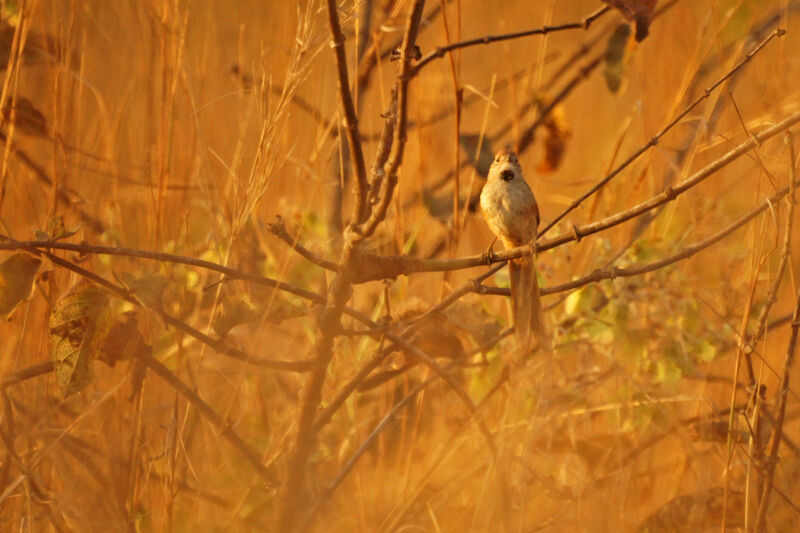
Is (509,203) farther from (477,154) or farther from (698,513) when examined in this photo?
(698,513)

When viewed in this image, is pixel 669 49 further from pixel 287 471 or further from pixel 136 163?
pixel 287 471

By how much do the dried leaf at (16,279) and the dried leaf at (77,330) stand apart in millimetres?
53

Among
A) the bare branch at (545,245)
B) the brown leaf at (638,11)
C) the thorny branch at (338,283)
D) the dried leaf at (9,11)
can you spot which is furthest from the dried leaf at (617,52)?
the dried leaf at (9,11)

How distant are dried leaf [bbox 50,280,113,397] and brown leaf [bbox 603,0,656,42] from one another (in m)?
0.88

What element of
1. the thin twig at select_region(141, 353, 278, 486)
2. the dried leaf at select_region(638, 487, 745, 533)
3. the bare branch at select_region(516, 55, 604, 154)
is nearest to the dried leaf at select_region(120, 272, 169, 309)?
the thin twig at select_region(141, 353, 278, 486)

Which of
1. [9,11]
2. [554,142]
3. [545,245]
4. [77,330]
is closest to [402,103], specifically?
[545,245]

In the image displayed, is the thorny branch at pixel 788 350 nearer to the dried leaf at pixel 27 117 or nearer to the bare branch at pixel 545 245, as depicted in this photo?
the bare branch at pixel 545 245

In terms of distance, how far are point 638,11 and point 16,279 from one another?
102 centimetres

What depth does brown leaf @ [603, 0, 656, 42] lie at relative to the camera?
1354 millimetres

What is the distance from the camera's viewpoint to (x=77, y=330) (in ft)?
4.41

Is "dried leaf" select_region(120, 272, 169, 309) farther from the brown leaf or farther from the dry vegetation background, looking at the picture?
the brown leaf

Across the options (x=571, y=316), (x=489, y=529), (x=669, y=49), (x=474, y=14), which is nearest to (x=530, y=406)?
(x=571, y=316)

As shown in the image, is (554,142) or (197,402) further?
(554,142)

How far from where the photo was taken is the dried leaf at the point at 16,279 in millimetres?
1326
